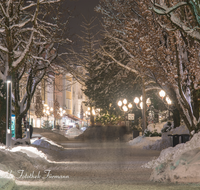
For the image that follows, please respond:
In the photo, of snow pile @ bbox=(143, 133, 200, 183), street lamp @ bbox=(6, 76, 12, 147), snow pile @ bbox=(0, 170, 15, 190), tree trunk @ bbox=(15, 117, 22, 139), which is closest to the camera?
snow pile @ bbox=(0, 170, 15, 190)

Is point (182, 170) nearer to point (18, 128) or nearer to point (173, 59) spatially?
point (173, 59)

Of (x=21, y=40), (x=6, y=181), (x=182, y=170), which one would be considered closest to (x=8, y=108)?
(x=21, y=40)

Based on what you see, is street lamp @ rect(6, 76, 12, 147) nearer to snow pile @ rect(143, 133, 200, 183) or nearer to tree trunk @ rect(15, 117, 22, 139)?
tree trunk @ rect(15, 117, 22, 139)

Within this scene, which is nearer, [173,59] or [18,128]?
[173,59]

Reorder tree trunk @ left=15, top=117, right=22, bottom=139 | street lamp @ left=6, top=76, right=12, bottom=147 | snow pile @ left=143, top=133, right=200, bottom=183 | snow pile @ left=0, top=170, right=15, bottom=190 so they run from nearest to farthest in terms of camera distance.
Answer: snow pile @ left=0, top=170, right=15, bottom=190
snow pile @ left=143, top=133, right=200, bottom=183
street lamp @ left=6, top=76, right=12, bottom=147
tree trunk @ left=15, top=117, right=22, bottom=139

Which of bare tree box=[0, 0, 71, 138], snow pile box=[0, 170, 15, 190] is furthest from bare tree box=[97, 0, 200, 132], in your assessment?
snow pile box=[0, 170, 15, 190]

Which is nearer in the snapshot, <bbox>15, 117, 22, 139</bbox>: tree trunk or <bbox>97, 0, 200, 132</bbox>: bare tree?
<bbox>97, 0, 200, 132</bbox>: bare tree

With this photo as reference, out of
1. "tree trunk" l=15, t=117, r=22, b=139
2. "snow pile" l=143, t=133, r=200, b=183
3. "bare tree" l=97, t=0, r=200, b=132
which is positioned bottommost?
"snow pile" l=143, t=133, r=200, b=183

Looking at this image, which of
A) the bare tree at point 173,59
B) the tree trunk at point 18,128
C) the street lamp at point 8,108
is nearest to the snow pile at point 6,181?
the street lamp at point 8,108

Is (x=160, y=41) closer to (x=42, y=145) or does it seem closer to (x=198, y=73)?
(x=198, y=73)

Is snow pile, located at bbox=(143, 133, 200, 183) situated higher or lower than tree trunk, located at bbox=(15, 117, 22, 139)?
lower

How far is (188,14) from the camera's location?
1778 cm

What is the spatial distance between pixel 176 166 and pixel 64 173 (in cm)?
362

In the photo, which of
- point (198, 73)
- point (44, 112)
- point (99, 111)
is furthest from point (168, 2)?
point (44, 112)
